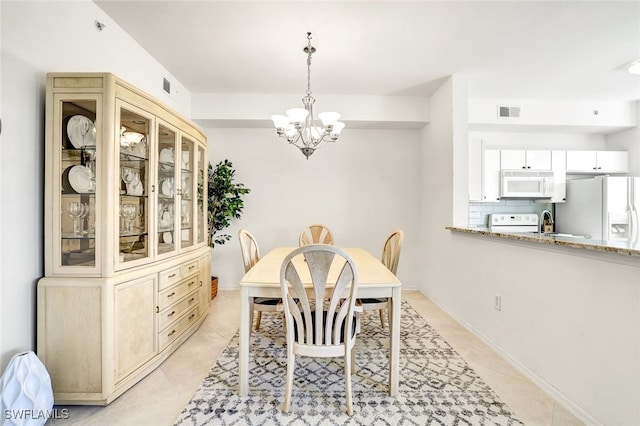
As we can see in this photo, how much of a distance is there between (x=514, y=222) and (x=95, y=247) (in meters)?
4.86

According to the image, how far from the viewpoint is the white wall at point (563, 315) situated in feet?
4.46

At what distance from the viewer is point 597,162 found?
3.95 metres

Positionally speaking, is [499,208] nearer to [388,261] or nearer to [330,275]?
[388,261]

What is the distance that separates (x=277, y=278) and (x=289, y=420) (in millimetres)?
790

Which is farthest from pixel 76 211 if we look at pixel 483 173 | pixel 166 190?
pixel 483 173

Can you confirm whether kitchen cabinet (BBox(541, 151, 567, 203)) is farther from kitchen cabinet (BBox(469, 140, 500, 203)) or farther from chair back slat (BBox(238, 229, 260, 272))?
chair back slat (BBox(238, 229, 260, 272))

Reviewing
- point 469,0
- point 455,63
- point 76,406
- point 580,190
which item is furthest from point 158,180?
point 580,190

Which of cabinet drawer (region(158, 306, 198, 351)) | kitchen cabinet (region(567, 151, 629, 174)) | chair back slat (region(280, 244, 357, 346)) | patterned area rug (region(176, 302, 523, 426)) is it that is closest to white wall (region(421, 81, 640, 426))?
patterned area rug (region(176, 302, 523, 426))

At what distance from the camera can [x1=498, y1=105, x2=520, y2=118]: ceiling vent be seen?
3771 mm

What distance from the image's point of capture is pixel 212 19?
2180 millimetres

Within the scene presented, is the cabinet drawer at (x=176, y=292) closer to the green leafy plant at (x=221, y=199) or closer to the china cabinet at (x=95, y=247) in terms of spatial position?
the china cabinet at (x=95, y=247)

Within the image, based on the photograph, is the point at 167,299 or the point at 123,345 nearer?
the point at 123,345

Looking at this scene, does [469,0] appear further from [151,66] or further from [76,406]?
[76,406]

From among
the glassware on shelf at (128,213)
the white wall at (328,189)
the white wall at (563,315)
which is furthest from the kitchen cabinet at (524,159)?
the glassware on shelf at (128,213)
